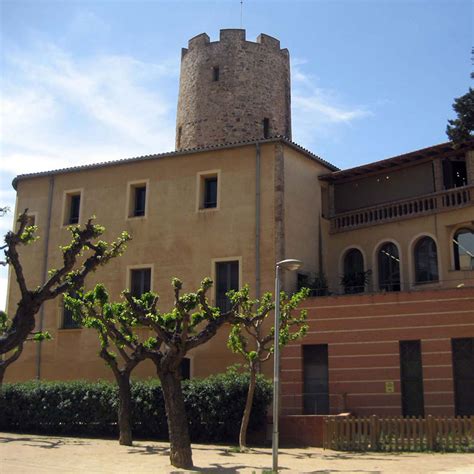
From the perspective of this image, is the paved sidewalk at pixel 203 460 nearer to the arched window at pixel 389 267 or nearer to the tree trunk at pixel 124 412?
the tree trunk at pixel 124 412

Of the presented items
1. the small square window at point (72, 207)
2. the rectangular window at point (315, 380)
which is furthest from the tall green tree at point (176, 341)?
the small square window at point (72, 207)

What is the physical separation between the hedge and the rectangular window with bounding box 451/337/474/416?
6.10 metres

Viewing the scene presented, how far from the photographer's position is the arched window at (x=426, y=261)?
2486 cm

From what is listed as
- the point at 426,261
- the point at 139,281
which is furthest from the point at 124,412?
the point at 426,261

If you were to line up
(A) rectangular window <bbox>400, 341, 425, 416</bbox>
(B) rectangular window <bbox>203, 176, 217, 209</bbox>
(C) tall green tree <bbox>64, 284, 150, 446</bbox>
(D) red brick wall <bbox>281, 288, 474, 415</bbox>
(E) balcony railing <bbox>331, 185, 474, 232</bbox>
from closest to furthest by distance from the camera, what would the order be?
(C) tall green tree <bbox>64, 284, 150, 446</bbox>
(D) red brick wall <bbox>281, 288, 474, 415</bbox>
(A) rectangular window <bbox>400, 341, 425, 416</bbox>
(E) balcony railing <bbox>331, 185, 474, 232</bbox>
(B) rectangular window <bbox>203, 176, 217, 209</bbox>

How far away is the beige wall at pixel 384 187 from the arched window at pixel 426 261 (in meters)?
2.31

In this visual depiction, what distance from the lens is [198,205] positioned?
87.1 feet

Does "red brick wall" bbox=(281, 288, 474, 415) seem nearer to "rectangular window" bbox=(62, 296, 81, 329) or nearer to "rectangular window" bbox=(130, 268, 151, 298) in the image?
"rectangular window" bbox=(130, 268, 151, 298)

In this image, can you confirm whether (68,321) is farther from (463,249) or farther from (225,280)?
(463,249)

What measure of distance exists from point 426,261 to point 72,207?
51.5 ft

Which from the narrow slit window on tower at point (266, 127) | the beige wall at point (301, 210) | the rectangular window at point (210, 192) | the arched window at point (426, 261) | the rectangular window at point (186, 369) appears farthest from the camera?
the narrow slit window on tower at point (266, 127)

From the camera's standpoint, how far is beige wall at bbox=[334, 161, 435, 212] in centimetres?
2648

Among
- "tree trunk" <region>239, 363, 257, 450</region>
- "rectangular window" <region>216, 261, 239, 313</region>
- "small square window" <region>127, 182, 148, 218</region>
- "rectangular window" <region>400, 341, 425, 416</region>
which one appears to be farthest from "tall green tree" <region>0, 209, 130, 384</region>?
"rectangular window" <region>400, 341, 425, 416</region>

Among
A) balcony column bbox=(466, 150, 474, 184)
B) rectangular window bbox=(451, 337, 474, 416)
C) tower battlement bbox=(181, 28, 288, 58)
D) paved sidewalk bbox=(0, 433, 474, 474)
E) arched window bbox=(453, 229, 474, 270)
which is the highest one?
tower battlement bbox=(181, 28, 288, 58)
